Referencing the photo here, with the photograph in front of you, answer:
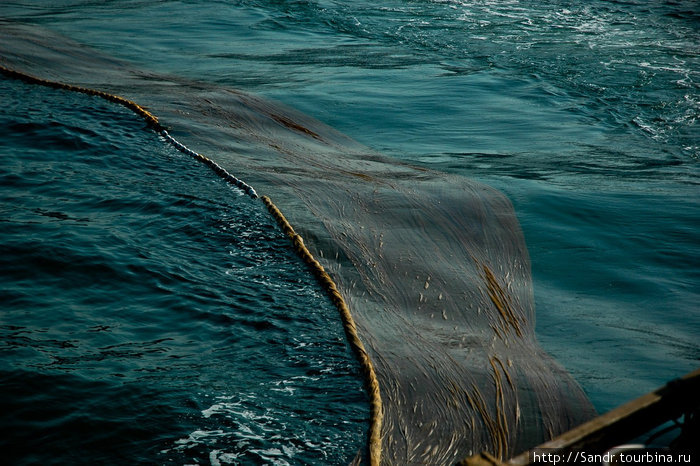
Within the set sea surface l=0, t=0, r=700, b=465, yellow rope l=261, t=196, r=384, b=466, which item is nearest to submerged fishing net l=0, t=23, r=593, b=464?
yellow rope l=261, t=196, r=384, b=466

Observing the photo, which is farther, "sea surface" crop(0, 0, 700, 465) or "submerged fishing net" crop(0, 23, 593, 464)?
"sea surface" crop(0, 0, 700, 465)

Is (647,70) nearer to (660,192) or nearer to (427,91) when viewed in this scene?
(427,91)

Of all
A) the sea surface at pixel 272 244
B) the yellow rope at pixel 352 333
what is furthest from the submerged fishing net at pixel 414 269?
the sea surface at pixel 272 244

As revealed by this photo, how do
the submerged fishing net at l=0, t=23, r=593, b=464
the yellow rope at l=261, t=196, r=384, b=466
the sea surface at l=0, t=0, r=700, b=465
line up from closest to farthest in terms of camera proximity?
the yellow rope at l=261, t=196, r=384, b=466
the submerged fishing net at l=0, t=23, r=593, b=464
the sea surface at l=0, t=0, r=700, b=465

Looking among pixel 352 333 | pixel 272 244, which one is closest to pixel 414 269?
pixel 352 333

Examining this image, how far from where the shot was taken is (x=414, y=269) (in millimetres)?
3045

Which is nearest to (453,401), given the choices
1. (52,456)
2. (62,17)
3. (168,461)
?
(168,461)

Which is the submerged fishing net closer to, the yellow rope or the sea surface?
the yellow rope

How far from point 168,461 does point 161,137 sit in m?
3.11

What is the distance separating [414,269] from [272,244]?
2.93 feet

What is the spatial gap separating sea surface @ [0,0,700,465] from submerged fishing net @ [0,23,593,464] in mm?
158

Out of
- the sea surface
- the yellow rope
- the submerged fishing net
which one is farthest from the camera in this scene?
the sea surface

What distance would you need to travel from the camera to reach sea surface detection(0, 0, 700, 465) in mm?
2312

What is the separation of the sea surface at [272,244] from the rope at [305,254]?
0.25 feet
